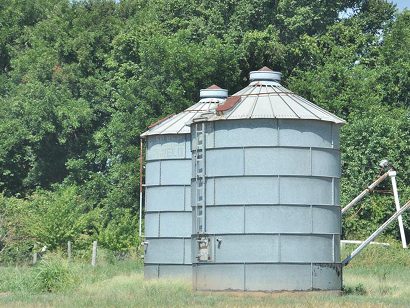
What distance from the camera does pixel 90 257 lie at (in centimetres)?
5131

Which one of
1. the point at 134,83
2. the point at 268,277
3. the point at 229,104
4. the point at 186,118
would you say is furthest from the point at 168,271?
the point at 134,83

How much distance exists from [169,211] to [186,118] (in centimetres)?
322

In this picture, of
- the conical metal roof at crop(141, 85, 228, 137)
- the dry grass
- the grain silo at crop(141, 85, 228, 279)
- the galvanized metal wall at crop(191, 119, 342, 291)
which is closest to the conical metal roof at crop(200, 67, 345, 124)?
the galvanized metal wall at crop(191, 119, 342, 291)

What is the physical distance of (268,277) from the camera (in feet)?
102

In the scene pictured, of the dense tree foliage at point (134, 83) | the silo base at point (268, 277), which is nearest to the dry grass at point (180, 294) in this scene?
the silo base at point (268, 277)

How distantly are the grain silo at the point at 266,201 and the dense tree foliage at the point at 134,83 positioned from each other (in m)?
20.8

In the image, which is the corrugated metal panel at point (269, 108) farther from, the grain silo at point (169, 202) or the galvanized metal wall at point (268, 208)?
the grain silo at point (169, 202)

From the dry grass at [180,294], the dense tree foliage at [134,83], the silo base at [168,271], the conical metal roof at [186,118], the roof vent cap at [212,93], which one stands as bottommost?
the dry grass at [180,294]

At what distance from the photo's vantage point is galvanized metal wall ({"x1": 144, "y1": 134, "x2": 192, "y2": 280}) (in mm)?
37375

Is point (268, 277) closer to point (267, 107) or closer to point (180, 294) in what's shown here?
point (180, 294)

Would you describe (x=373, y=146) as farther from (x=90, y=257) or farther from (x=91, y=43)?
(x=91, y=43)

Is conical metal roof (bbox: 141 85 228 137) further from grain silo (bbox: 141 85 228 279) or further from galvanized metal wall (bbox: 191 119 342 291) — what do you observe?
galvanized metal wall (bbox: 191 119 342 291)

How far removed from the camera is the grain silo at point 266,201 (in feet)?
102

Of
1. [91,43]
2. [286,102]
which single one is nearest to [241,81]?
[91,43]
